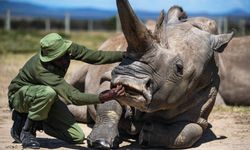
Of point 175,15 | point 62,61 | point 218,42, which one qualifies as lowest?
point 62,61

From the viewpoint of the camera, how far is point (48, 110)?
6777mm

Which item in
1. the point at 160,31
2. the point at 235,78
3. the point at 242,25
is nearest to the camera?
the point at 160,31

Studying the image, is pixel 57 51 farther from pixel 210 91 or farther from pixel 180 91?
pixel 210 91

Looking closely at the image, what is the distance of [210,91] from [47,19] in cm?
3197

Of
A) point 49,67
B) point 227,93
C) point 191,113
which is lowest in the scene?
point 227,93

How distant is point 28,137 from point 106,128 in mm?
811

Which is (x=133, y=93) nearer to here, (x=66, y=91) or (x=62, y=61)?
(x=66, y=91)

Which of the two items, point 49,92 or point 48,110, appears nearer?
point 49,92

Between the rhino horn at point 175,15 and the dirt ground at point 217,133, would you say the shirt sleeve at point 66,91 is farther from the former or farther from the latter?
the rhino horn at point 175,15

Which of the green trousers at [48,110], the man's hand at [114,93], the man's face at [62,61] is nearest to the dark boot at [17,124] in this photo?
the green trousers at [48,110]

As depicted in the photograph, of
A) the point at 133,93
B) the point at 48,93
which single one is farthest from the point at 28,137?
the point at 133,93

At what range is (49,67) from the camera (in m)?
6.73

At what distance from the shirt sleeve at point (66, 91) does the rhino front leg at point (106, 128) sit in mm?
494

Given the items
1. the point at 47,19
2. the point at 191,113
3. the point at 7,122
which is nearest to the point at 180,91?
the point at 191,113
